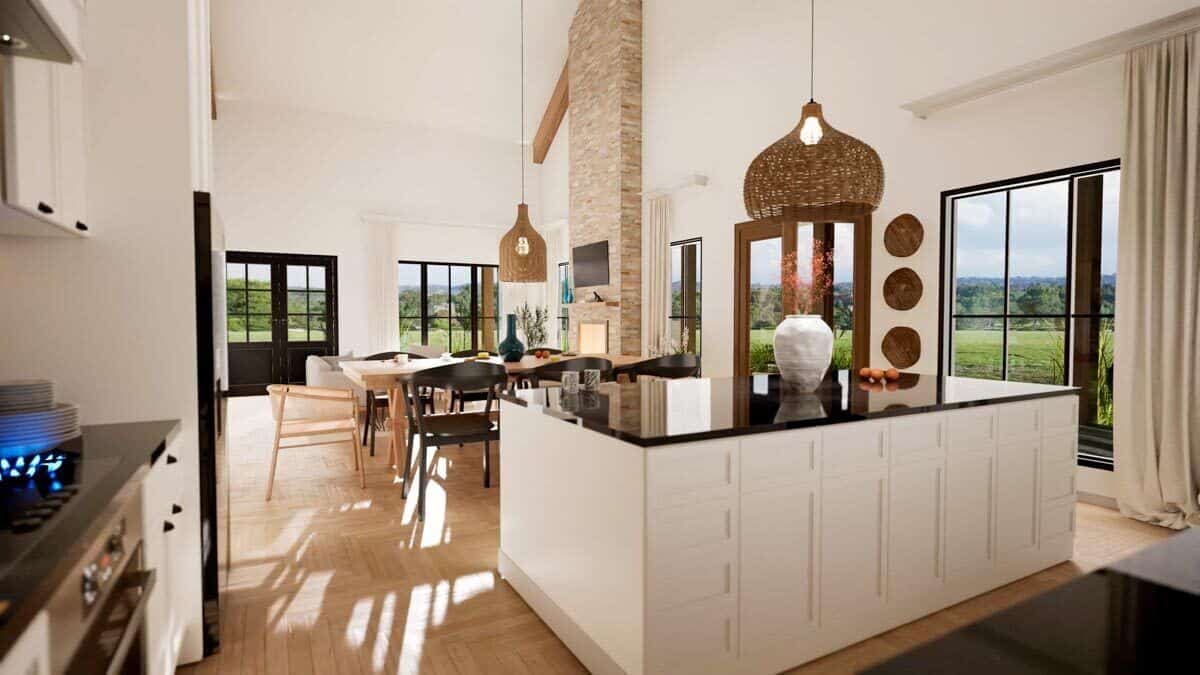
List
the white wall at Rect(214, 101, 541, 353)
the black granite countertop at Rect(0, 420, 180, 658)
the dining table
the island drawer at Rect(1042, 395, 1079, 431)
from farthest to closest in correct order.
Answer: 1. the white wall at Rect(214, 101, 541, 353)
2. the dining table
3. the island drawer at Rect(1042, 395, 1079, 431)
4. the black granite countertop at Rect(0, 420, 180, 658)

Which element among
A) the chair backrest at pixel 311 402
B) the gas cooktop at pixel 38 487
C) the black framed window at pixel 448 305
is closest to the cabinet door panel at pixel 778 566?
the gas cooktop at pixel 38 487

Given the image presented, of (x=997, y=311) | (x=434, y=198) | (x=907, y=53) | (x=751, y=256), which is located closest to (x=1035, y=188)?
(x=997, y=311)

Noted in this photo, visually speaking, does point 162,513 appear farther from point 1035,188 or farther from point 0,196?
point 1035,188

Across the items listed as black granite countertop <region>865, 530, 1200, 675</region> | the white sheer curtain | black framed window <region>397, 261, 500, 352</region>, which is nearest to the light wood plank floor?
black granite countertop <region>865, 530, 1200, 675</region>

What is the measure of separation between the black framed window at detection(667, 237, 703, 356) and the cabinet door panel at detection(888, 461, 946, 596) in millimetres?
4872

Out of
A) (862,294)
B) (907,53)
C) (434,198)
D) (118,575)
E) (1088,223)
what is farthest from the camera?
(434,198)

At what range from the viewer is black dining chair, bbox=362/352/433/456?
16.9 feet

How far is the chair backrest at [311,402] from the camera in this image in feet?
12.9

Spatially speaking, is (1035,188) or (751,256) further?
(751,256)

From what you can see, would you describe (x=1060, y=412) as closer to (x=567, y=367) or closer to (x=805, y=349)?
(x=805, y=349)

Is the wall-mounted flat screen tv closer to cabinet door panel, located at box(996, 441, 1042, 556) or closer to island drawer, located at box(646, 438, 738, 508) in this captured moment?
cabinet door panel, located at box(996, 441, 1042, 556)

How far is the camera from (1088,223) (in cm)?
393

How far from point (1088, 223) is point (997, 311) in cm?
77

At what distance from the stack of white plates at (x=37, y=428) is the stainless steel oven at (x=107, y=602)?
0.36m
